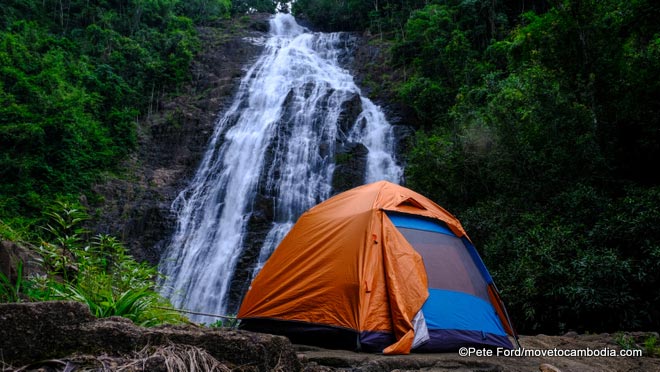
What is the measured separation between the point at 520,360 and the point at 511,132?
24.1 ft

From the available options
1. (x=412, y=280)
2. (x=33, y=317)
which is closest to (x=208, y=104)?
(x=412, y=280)

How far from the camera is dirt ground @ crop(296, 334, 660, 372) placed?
3.40 meters

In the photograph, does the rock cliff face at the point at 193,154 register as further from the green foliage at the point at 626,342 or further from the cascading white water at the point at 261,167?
the green foliage at the point at 626,342

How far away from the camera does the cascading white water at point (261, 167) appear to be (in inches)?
546

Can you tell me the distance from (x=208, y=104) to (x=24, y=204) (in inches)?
374

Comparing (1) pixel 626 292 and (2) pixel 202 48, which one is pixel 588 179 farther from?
(2) pixel 202 48

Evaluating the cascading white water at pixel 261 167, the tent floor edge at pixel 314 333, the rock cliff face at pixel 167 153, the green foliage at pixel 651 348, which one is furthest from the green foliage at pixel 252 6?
the green foliage at pixel 651 348

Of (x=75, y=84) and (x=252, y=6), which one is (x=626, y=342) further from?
(x=252, y=6)

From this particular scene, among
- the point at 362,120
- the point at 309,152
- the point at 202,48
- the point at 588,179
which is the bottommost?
the point at 588,179

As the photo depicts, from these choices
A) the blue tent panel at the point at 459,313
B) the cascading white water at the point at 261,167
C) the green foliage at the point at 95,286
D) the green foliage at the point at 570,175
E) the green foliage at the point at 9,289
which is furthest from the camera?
the cascading white water at the point at 261,167

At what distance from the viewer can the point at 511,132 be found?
10492 mm

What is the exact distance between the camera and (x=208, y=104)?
2172 cm

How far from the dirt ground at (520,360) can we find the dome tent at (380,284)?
0.26 meters

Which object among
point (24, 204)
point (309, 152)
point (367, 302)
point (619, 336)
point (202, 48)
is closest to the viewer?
point (367, 302)
